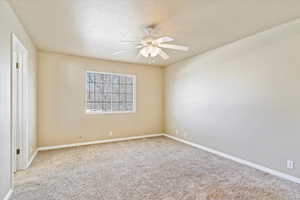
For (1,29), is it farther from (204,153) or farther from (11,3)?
(204,153)

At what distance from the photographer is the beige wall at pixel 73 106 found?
414 cm

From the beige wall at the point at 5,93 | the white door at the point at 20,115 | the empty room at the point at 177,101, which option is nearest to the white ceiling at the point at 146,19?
the empty room at the point at 177,101

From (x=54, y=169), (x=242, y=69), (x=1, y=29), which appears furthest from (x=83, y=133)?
(x=242, y=69)

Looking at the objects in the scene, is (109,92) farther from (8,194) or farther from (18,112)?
(8,194)

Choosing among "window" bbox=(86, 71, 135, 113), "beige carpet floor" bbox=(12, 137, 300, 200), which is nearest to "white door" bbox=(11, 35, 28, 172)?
"beige carpet floor" bbox=(12, 137, 300, 200)

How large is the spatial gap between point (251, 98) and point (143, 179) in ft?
8.34

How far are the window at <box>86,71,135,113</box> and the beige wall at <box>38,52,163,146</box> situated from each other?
177mm

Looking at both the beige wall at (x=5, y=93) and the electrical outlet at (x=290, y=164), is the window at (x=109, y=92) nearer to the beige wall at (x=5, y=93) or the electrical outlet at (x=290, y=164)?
the beige wall at (x=5, y=93)

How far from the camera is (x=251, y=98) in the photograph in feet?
10.2

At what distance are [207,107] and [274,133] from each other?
1557mm

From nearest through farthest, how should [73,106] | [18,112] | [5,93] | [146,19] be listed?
1. [5,93]
2. [146,19]
3. [18,112]
4. [73,106]

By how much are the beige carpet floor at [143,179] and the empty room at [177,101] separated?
0.07 feet

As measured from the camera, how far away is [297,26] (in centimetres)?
249

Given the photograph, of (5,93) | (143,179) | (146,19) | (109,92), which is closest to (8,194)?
→ (5,93)
